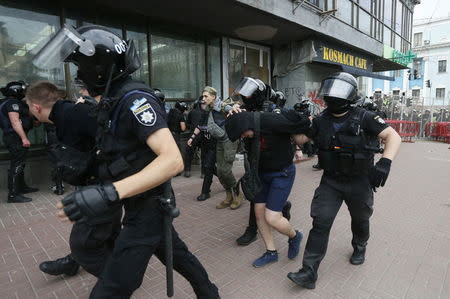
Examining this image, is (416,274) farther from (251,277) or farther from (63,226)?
(63,226)

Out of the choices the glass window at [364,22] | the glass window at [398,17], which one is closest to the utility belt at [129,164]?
the glass window at [364,22]

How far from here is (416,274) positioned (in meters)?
2.96

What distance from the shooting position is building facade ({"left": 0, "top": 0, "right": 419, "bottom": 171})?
622cm

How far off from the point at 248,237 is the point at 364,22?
12718 mm

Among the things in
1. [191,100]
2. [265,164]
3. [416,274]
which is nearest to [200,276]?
[265,164]

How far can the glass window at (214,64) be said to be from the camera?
373 inches

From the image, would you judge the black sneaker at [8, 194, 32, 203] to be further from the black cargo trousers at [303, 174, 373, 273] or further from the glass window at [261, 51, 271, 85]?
the glass window at [261, 51, 271, 85]

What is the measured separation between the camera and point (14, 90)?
17.1 feet

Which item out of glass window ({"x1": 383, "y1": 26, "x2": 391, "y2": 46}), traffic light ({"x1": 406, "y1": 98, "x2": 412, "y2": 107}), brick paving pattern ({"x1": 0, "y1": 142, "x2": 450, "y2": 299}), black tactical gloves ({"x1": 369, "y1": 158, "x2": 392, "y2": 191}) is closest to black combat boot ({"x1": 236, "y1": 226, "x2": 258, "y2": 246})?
brick paving pattern ({"x1": 0, "y1": 142, "x2": 450, "y2": 299})

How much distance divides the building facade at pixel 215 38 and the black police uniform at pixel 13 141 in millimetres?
1065

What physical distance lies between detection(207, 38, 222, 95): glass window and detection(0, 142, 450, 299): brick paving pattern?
4.98 meters

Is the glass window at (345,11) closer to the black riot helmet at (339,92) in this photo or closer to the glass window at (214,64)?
the glass window at (214,64)

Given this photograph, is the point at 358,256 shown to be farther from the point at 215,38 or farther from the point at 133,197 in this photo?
the point at 215,38

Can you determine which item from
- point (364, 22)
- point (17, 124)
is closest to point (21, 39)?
point (17, 124)
